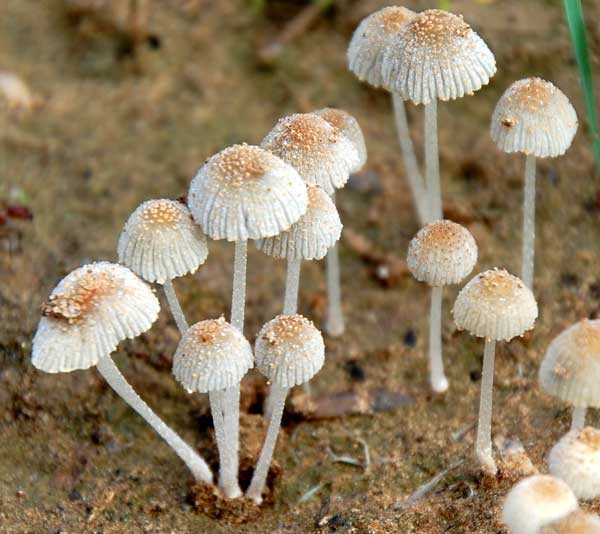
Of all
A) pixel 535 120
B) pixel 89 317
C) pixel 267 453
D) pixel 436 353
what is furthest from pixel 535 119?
pixel 89 317

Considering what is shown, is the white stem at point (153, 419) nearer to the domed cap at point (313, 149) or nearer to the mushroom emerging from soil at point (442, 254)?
the domed cap at point (313, 149)

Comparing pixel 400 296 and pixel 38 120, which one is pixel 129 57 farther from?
pixel 400 296

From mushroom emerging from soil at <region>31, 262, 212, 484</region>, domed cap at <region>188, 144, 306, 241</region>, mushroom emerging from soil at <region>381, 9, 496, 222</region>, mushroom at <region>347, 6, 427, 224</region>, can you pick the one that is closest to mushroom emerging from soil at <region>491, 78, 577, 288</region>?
mushroom emerging from soil at <region>381, 9, 496, 222</region>

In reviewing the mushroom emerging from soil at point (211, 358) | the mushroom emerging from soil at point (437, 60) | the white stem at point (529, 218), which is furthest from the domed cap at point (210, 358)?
the white stem at point (529, 218)

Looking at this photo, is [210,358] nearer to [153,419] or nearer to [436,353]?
[153,419]

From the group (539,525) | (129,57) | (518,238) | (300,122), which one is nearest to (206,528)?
(539,525)

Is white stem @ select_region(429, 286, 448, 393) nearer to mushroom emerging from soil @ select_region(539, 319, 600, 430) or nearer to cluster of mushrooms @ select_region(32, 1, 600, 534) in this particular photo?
cluster of mushrooms @ select_region(32, 1, 600, 534)

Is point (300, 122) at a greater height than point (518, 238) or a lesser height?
greater
